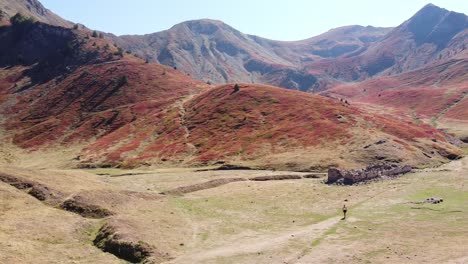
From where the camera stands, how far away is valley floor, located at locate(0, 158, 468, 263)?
1377 inches

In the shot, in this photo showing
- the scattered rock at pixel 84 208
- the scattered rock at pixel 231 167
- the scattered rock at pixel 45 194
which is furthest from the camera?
the scattered rock at pixel 231 167

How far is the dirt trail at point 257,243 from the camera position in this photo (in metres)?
35.4

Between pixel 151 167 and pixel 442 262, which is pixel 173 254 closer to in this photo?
pixel 442 262

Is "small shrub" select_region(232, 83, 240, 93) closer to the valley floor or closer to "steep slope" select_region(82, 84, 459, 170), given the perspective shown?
"steep slope" select_region(82, 84, 459, 170)

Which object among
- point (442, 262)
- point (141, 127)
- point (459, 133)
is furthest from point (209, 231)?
point (459, 133)

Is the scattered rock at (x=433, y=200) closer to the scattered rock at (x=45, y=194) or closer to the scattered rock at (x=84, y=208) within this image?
the scattered rock at (x=84, y=208)

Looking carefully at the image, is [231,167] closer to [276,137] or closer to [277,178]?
[277,178]

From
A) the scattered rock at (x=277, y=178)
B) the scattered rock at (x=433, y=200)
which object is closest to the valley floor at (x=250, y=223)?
the scattered rock at (x=433, y=200)

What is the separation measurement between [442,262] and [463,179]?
137ft

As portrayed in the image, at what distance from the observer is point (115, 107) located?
17662 centimetres

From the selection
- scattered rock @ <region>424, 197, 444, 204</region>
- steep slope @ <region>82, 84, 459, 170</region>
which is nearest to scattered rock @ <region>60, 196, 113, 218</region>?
scattered rock @ <region>424, 197, 444, 204</region>

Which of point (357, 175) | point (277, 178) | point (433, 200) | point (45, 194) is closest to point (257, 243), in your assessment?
point (433, 200)

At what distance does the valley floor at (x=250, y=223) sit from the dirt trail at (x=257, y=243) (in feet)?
0.31

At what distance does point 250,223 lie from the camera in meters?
47.2
